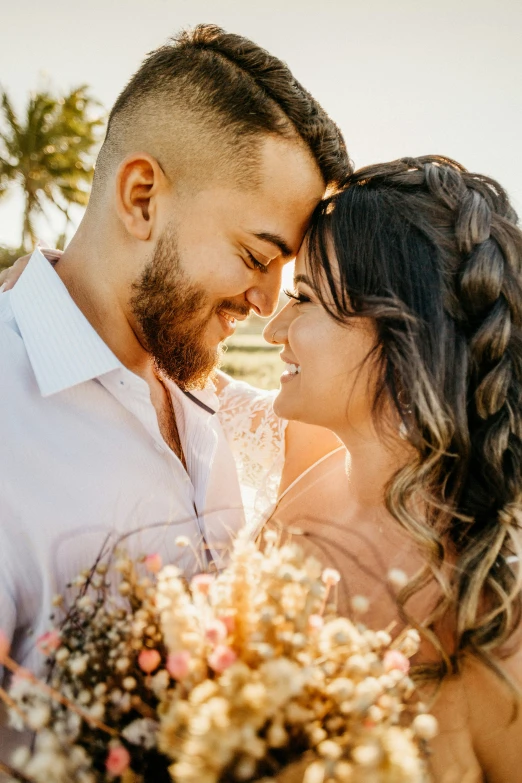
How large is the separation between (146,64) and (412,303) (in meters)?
1.83

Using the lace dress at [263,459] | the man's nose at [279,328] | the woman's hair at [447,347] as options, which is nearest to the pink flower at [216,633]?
the woman's hair at [447,347]

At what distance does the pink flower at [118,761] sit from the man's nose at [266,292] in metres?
2.23

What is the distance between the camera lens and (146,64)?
282cm

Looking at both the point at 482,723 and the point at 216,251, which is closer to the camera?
the point at 482,723

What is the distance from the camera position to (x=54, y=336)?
7.45 ft

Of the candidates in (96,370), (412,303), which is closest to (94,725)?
(96,370)

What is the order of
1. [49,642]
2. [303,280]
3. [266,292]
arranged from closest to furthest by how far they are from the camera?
1. [49,642]
2. [303,280]
3. [266,292]

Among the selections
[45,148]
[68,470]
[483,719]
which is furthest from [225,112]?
[45,148]

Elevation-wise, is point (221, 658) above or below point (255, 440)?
above

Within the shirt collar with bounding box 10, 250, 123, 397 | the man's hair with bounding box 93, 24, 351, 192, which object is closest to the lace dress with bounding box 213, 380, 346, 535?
the shirt collar with bounding box 10, 250, 123, 397

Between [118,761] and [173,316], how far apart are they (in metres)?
2.07

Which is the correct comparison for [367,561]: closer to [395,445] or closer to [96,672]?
[395,445]

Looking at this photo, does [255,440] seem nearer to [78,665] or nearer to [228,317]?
[228,317]

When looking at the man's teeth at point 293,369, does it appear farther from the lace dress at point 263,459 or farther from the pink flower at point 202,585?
the pink flower at point 202,585
